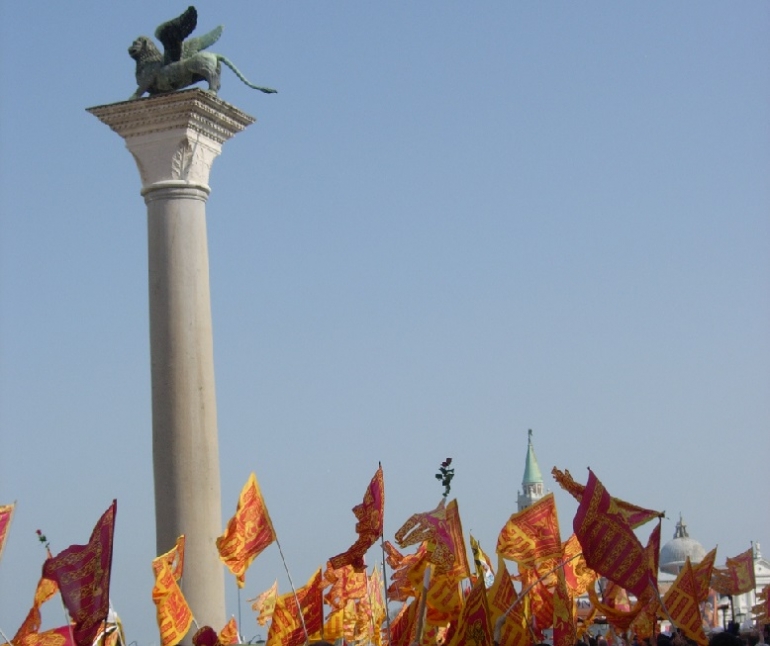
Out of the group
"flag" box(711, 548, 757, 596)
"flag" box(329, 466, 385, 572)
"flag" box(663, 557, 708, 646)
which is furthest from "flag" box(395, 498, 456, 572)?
"flag" box(711, 548, 757, 596)

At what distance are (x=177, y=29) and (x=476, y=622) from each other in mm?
9593

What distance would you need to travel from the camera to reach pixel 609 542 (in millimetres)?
16938

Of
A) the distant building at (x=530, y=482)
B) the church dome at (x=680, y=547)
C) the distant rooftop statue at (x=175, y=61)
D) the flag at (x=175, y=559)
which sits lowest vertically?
the flag at (x=175, y=559)

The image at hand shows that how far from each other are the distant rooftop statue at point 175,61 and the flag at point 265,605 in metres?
8.60

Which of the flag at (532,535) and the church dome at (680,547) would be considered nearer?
the flag at (532,535)

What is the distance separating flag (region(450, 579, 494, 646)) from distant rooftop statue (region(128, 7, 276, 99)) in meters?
8.31

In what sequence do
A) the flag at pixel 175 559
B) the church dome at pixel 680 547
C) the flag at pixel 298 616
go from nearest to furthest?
1. the flag at pixel 175 559
2. the flag at pixel 298 616
3. the church dome at pixel 680 547

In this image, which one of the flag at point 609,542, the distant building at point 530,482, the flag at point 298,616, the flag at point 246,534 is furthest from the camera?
the distant building at point 530,482

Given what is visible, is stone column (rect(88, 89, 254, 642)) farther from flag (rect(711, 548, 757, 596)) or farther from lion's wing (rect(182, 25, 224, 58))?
flag (rect(711, 548, 757, 596))

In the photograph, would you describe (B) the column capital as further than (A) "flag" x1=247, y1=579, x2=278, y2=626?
No

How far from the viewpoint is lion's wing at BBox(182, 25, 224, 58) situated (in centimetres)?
2197

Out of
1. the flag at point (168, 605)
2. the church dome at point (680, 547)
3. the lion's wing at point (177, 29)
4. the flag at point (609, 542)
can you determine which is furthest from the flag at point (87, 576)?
the church dome at point (680, 547)

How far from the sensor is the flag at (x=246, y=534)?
19531mm

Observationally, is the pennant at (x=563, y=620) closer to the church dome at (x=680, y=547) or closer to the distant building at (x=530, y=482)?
the church dome at (x=680, y=547)
